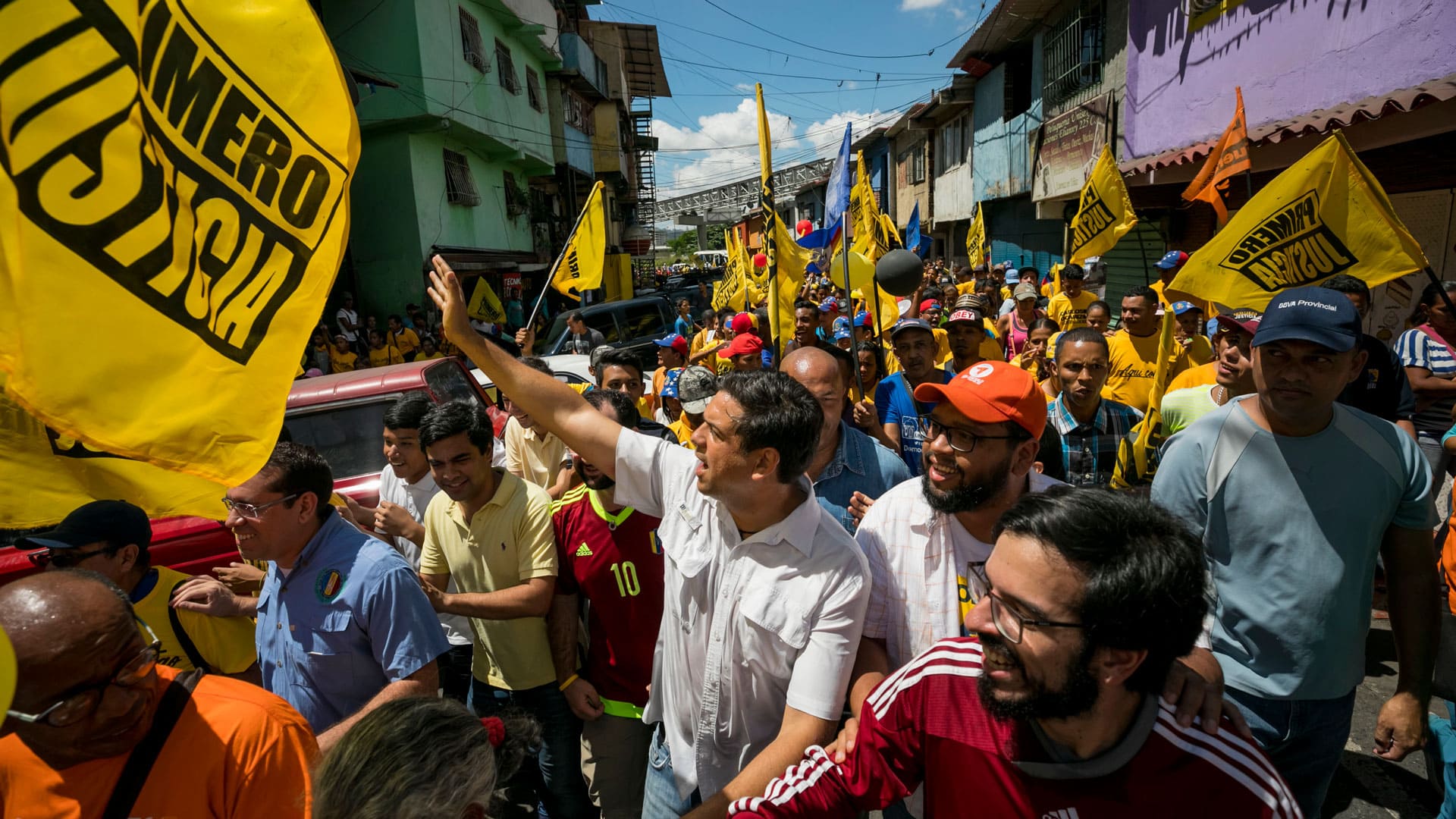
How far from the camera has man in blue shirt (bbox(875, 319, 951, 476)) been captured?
14.5ft

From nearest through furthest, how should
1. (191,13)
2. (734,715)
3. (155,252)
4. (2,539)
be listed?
(155,252), (191,13), (734,715), (2,539)

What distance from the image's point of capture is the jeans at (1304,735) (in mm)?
2268

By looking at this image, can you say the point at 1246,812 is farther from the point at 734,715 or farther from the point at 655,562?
the point at 655,562

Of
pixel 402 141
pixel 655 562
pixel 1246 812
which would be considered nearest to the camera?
pixel 1246 812

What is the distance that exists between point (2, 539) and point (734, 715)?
4230 mm

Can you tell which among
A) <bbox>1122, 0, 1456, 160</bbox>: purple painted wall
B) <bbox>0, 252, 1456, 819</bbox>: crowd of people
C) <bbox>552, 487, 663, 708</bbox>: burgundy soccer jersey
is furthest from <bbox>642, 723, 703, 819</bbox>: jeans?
<bbox>1122, 0, 1456, 160</bbox>: purple painted wall

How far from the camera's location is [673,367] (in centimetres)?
772

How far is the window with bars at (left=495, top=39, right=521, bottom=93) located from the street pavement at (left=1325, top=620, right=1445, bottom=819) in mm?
19910

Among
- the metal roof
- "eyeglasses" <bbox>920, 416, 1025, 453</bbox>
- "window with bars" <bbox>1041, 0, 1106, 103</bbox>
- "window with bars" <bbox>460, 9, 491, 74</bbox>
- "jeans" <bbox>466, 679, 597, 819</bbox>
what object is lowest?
Result: "jeans" <bbox>466, 679, 597, 819</bbox>

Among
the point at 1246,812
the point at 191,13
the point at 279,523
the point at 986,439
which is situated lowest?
the point at 1246,812

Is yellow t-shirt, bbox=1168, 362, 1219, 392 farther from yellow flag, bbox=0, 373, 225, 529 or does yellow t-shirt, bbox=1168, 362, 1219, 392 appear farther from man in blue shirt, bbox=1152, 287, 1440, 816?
yellow flag, bbox=0, 373, 225, 529

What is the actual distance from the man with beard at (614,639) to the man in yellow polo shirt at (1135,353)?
3845 millimetres

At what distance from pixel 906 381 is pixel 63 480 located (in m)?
3.86

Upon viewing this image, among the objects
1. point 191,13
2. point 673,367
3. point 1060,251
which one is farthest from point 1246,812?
point 1060,251
